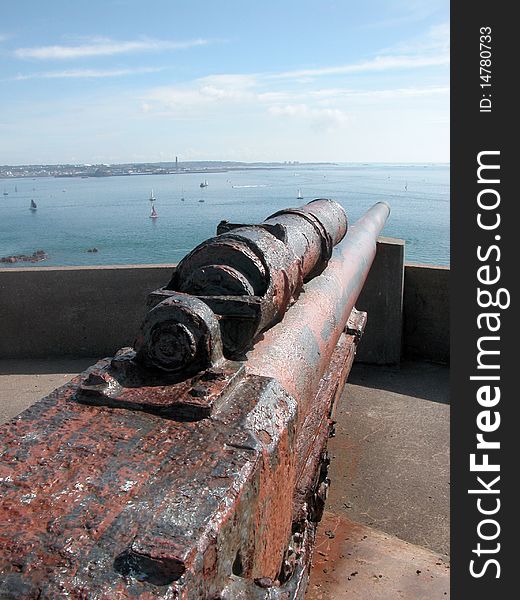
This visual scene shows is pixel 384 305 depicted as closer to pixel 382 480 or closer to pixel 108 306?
pixel 382 480

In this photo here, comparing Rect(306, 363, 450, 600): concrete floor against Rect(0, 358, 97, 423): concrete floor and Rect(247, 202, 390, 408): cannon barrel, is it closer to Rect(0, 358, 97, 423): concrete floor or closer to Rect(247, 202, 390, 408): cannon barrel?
Rect(247, 202, 390, 408): cannon barrel

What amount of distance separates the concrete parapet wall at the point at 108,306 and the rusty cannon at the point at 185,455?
329cm

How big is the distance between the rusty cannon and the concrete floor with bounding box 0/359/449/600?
0.64m

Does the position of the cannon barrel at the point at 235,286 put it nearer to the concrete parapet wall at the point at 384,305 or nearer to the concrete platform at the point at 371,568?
the concrete platform at the point at 371,568

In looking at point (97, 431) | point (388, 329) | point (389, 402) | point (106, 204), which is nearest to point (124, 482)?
point (97, 431)

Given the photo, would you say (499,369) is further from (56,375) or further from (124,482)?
(56,375)

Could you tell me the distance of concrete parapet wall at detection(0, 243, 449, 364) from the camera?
18.4 ft

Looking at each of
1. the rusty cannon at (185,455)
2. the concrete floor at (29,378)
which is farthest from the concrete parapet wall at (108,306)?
the rusty cannon at (185,455)

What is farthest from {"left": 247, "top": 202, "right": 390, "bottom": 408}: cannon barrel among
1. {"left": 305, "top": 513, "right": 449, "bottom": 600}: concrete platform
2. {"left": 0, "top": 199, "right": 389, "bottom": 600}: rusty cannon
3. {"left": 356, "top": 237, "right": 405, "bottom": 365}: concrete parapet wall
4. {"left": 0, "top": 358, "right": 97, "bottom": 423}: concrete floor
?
{"left": 0, "top": 358, "right": 97, "bottom": 423}: concrete floor

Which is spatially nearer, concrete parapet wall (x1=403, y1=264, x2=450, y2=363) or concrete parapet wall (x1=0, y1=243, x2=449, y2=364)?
concrete parapet wall (x1=0, y1=243, x2=449, y2=364)

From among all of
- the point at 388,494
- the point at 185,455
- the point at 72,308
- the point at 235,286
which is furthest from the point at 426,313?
the point at 185,455

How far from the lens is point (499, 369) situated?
2824 millimetres

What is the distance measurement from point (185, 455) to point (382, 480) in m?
2.67

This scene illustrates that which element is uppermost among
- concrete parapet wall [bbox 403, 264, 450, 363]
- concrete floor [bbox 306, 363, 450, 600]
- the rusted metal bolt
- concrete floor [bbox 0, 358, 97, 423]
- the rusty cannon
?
the rusted metal bolt
